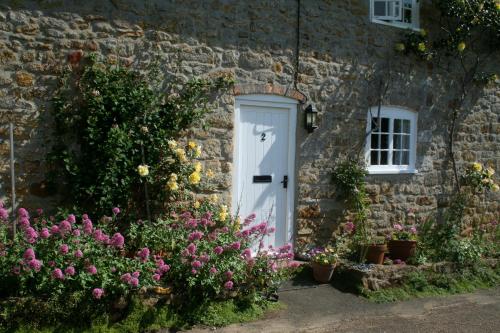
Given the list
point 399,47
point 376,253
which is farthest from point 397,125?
point 376,253

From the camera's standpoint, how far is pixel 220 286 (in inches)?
214

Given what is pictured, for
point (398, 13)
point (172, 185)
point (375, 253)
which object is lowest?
point (375, 253)

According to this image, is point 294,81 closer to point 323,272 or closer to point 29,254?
point 323,272

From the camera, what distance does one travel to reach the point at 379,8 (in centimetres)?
868

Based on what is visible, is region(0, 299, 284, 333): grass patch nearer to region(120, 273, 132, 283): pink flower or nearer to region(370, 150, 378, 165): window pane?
region(120, 273, 132, 283): pink flower

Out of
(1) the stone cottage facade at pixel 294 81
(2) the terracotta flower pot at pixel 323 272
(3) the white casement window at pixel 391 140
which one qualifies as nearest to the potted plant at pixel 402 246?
(1) the stone cottage facade at pixel 294 81

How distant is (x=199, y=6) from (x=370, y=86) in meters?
3.18

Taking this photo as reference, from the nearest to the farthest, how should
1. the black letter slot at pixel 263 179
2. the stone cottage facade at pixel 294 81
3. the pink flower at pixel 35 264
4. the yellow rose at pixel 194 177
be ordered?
the pink flower at pixel 35 264 < the stone cottage facade at pixel 294 81 < the yellow rose at pixel 194 177 < the black letter slot at pixel 263 179

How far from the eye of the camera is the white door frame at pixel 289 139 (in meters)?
7.00

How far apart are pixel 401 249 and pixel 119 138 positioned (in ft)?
14.9

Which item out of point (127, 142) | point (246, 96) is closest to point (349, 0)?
point (246, 96)

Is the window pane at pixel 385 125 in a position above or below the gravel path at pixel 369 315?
above

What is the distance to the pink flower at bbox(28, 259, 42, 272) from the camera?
14.5ft

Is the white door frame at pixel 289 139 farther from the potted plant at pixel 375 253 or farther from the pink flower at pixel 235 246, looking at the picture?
the pink flower at pixel 235 246
